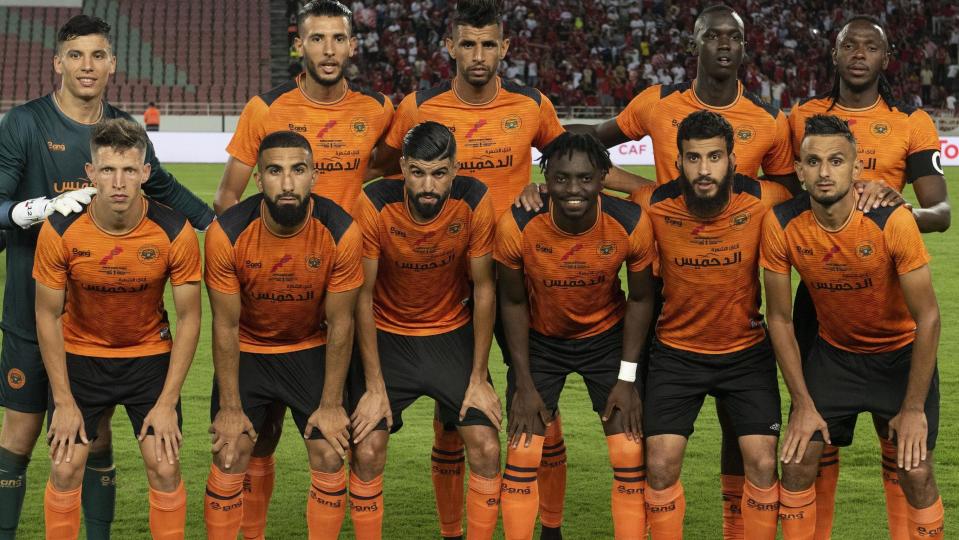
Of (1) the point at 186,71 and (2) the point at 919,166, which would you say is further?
(1) the point at 186,71

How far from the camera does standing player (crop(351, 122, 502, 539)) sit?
511 centimetres

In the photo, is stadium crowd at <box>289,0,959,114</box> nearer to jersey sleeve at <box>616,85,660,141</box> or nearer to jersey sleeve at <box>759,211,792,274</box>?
jersey sleeve at <box>616,85,660,141</box>

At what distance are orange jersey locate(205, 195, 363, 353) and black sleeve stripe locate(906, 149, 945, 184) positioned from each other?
2.47 metres

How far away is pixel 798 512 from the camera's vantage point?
490 cm

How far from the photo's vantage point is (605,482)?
6.79 m

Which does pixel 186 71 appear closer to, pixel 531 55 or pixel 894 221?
pixel 531 55

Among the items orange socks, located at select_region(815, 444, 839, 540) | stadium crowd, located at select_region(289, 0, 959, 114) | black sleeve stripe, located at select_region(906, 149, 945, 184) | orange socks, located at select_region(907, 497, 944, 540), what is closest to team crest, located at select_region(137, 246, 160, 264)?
orange socks, located at select_region(815, 444, 839, 540)

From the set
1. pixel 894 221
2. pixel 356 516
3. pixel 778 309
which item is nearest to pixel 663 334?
pixel 778 309

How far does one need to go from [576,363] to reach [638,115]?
4.22 feet

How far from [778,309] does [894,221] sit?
1.83 ft

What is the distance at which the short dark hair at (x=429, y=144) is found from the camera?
16.5 feet

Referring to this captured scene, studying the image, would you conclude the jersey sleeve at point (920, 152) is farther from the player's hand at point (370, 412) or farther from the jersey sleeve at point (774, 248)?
the player's hand at point (370, 412)

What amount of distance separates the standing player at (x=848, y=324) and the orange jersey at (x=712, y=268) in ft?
0.51

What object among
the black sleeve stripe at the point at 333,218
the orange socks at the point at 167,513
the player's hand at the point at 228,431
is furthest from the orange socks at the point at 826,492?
the orange socks at the point at 167,513
